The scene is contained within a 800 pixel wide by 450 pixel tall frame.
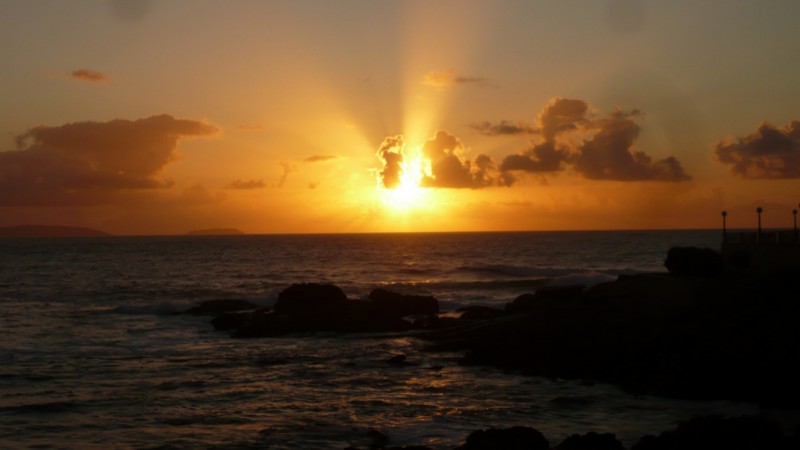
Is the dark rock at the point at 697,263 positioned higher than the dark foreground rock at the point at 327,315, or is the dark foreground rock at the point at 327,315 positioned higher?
the dark rock at the point at 697,263

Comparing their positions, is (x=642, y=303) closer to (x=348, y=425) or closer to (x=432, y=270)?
(x=348, y=425)

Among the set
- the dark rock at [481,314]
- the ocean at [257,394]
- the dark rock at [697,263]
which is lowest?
the ocean at [257,394]

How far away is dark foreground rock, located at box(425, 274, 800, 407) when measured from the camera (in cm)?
2561

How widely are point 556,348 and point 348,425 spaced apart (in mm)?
10890

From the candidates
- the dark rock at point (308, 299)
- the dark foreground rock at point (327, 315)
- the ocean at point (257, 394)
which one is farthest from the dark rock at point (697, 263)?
the dark rock at point (308, 299)

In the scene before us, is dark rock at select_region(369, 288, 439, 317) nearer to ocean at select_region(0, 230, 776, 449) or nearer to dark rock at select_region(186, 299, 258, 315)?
ocean at select_region(0, 230, 776, 449)

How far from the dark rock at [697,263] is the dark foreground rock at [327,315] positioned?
47.4 feet

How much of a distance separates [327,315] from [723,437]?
29075 millimetres

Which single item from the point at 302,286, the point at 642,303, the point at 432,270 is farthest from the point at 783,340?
the point at 432,270

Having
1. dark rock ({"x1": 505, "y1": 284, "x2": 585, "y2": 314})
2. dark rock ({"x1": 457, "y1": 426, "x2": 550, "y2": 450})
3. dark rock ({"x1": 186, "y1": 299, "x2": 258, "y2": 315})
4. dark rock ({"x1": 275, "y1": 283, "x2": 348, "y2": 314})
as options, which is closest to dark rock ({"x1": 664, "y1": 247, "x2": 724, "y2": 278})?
dark rock ({"x1": 505, "y1": 284, "x2": 585, "y2": 314})

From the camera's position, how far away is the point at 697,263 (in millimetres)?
45750

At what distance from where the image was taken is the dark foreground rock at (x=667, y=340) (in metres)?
25.6

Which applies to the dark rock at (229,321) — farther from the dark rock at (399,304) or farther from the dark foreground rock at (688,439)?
the dark foreground rock at (688,439)

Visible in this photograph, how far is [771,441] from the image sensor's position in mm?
16312
